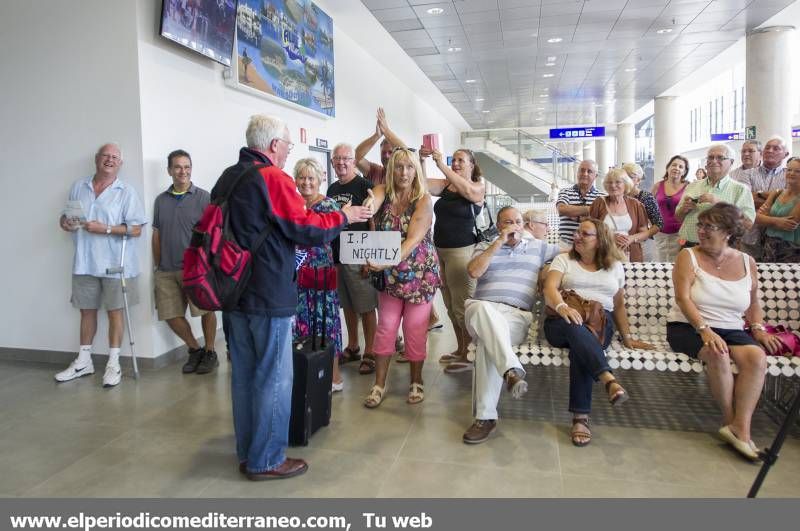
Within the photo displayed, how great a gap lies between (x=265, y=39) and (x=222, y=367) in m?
3.48

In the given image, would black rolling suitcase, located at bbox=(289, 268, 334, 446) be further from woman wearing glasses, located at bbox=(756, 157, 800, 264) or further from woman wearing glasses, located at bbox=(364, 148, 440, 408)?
woman wearing glasses, located at bbox=(756, 157, 800, 264)

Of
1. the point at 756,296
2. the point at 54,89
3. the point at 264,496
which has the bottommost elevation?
the point at 264,496

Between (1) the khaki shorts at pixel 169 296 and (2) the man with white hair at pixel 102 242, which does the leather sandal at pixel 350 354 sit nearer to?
(1) the khaki shorts at pixel 169 296

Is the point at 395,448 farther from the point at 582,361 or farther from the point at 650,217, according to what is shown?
the point at 650,217

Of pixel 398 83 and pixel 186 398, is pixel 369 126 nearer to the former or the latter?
pixel 398 83

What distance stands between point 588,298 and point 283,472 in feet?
6.38

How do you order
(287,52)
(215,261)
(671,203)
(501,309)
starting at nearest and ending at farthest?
(215,261), (501,309), (671,203), (287,52)

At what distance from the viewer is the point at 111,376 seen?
4102 millimetres

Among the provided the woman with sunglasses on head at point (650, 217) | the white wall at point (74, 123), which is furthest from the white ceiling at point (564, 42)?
the woman with sunglasses on head at point (650, 217)

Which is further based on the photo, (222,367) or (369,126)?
(369,126)

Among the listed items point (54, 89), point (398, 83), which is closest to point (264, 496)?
point (54, 89)

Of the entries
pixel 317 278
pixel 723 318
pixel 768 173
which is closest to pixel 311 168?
pixel 317 278

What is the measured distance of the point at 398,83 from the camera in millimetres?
12570

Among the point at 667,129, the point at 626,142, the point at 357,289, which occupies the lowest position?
the point at 357,289
